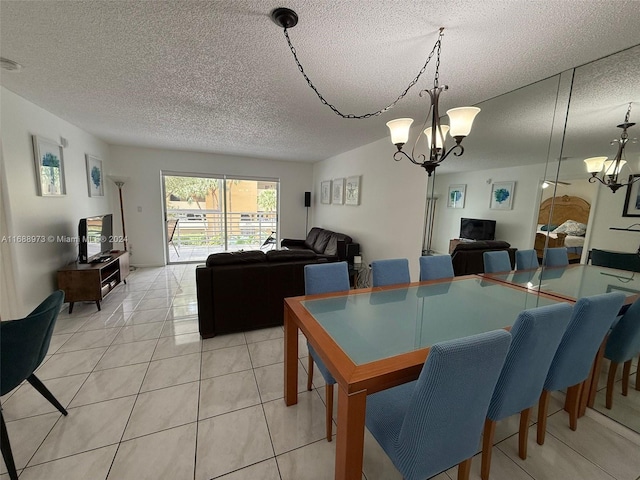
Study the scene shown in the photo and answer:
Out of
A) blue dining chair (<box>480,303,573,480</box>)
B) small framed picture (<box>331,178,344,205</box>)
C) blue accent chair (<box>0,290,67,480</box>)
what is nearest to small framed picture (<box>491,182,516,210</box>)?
blue dining chair (<box>480,303,573,480</box>)

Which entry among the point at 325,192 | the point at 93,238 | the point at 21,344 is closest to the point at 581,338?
the point at 21,344

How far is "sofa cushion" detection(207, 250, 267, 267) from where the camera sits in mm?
2627

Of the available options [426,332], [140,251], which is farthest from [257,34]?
[140,251]

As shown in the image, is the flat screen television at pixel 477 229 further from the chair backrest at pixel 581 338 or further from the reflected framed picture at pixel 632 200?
the chair backrest at pixel 581 338

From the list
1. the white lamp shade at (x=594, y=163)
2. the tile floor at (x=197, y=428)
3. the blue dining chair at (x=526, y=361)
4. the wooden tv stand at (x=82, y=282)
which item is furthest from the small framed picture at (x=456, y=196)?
the wooden tv stand at (x=82, y=282)

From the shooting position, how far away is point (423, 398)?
3.02 ft

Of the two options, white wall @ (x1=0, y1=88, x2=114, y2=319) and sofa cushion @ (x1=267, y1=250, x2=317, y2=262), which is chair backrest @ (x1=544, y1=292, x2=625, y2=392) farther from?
white wall @ (x1=0, y1=88, x2=114, y2=319)

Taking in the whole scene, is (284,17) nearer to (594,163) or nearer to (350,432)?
(350,432)

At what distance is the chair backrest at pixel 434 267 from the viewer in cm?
243

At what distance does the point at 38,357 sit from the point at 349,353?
175 cm

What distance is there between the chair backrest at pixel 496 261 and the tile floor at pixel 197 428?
1137mm

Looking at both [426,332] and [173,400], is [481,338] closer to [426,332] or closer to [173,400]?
[426,332]

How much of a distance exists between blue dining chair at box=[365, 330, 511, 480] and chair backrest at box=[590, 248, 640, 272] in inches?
72.4

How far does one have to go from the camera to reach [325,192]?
5758 millimetres
